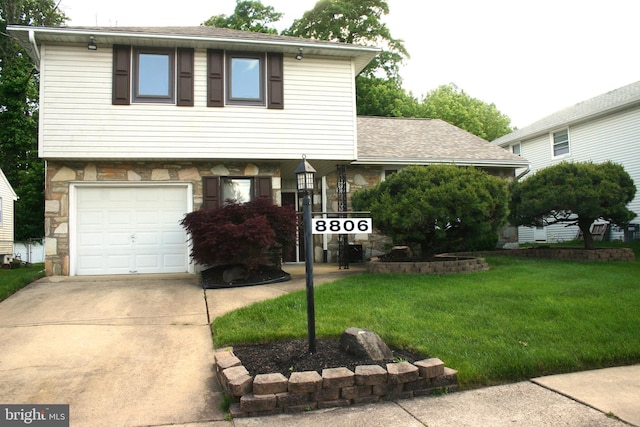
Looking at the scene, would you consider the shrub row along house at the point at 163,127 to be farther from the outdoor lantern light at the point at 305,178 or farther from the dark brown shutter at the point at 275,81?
the outdoor lantern light at the point at 305,178

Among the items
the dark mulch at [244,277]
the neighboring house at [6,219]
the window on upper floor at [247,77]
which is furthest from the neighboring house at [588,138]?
the neighboring house at [6,219]

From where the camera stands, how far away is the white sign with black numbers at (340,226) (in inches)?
161

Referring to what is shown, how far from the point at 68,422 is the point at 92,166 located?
718cm

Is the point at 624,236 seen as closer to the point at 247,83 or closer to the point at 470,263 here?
the point at 470,263

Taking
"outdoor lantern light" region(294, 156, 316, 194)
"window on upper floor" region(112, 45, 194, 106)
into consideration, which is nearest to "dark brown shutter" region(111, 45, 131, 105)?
"window on upper floor" region(112, 45, 194, 106)

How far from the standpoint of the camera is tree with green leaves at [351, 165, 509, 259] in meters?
8.10

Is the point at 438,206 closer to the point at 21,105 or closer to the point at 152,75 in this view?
the point at 152,75

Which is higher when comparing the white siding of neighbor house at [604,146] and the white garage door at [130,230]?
the white siding of neighbor house at [604,146]

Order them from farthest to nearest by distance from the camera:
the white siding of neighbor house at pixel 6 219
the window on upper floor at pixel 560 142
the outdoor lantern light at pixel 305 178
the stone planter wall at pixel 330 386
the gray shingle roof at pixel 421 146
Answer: the white siding of neighbor house at pixel 6 219, the window on upper floor at pixel 560 142, the gray shingle roof at pixel 421 146, the outdoor lantern light at pixel 305 178, the stone planter wall at pixel 330 386

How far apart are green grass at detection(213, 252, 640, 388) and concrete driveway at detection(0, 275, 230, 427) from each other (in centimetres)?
59

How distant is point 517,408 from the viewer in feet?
10.5

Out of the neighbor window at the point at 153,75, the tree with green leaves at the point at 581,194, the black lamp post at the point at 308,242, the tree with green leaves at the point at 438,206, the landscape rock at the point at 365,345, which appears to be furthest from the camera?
the tree with green leaves at the point at 581,194

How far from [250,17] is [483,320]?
26.5 meters

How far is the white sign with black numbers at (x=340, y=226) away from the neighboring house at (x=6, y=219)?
22.0 m
